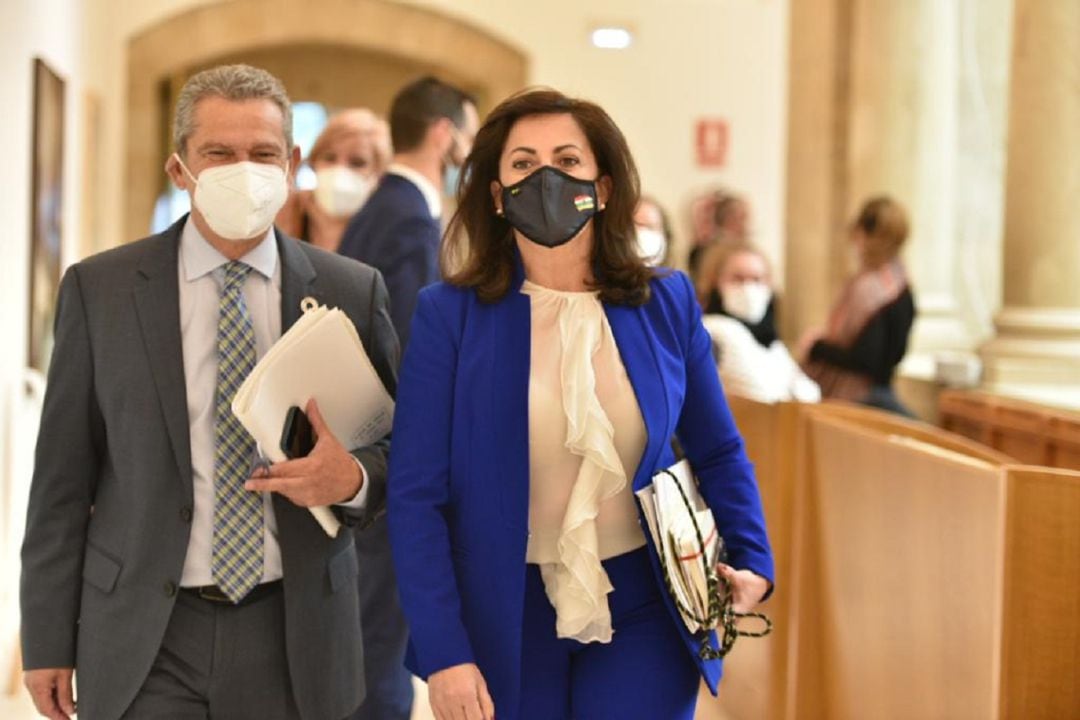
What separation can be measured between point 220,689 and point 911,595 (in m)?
1.83

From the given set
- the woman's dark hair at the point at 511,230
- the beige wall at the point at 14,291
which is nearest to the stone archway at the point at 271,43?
the beige wall at the point at 14,291

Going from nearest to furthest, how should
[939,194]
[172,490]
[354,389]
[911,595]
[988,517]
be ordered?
[172,490], [354,389], [988,517], [911,595], [939,194]

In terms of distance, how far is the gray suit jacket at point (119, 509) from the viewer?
252 centimetres

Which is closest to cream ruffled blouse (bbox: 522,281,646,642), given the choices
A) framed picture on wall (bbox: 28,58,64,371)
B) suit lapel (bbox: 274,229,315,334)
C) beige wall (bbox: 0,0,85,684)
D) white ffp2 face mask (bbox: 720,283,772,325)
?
suit lapel (bbox: 274,229,315,334)

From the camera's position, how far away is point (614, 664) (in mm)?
2621

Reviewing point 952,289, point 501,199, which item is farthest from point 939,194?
point 501,199

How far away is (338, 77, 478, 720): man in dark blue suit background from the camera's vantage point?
398cm

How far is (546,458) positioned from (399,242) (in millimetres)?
1624

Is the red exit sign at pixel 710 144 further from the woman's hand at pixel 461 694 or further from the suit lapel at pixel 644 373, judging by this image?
the woman's hand at pixel 461 694

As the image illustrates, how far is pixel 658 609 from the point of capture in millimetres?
2664

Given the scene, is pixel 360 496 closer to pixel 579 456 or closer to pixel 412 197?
pixel 579 456

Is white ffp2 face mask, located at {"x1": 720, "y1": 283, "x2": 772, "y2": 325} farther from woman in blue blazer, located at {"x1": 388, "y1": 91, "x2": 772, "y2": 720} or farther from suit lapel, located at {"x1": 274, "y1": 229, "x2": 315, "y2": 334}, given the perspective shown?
suit lapel, located at {"x1": 274, "y1": 229, "x2": 315, "y2": 334}

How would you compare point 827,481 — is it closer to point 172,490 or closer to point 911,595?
point 911,595

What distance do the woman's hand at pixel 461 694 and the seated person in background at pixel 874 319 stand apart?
4.82 m
